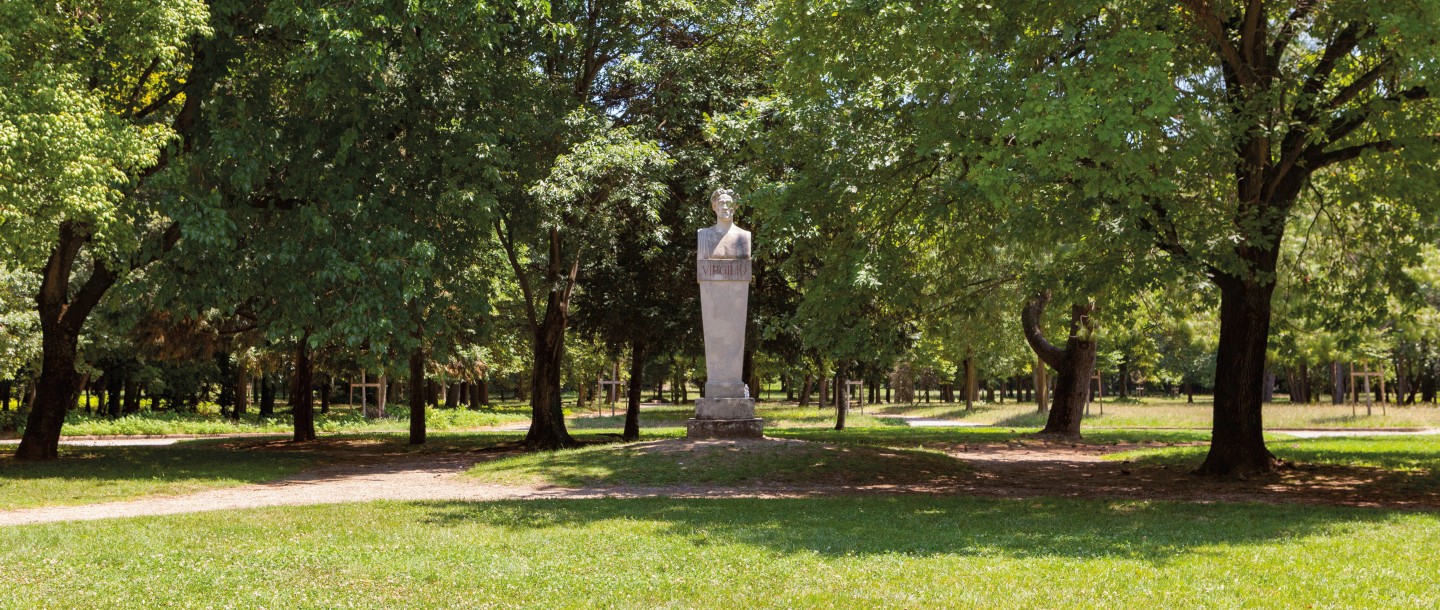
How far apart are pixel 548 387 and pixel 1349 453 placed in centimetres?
1581

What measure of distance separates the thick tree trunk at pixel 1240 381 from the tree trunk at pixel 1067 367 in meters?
9.00

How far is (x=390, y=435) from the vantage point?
32.4 metres

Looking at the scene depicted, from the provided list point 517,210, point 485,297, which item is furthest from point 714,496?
point 517,210

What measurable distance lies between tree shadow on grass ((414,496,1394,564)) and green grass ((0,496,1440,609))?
0.13 ft

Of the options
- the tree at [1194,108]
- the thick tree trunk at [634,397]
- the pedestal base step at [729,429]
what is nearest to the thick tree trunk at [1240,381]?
the tree at [1194,108]

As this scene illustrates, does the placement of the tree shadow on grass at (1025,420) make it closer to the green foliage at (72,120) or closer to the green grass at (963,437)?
the green grass at (963,437)

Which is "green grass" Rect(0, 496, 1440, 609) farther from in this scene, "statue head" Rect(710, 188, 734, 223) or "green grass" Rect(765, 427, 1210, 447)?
"green grass" Rect(765, 427, 1210, 447)

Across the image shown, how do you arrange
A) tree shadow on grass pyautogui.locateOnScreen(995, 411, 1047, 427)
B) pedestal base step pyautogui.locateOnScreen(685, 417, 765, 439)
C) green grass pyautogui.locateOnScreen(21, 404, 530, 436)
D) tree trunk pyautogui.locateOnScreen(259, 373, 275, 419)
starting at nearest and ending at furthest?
pedestal base step pyautogui.locateOnScreen(685, 417, 765, 439), green grass pyautogui.locateOnScreen(21, 404, 530, 436), tree shadow on grass pyautogui.locateOnScreen(995, 411, 1047, 427), tree trunk pyautogui.locateOnScreen(259, 373, 275, 419)

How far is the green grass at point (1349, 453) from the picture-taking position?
17172mm

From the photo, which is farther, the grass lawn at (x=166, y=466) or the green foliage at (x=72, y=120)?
the grass lawn at (x=166, y=466)

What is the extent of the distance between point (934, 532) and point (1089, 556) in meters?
1.73

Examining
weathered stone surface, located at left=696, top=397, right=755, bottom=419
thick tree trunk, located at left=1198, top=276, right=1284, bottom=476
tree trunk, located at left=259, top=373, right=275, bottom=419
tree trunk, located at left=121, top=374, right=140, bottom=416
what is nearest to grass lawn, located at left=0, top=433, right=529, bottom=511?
weathered stone surface, located at left=696, top=397, right=755, bottom=419

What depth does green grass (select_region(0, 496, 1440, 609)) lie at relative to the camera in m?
7.20

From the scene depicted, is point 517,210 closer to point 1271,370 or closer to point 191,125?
point 191,125
